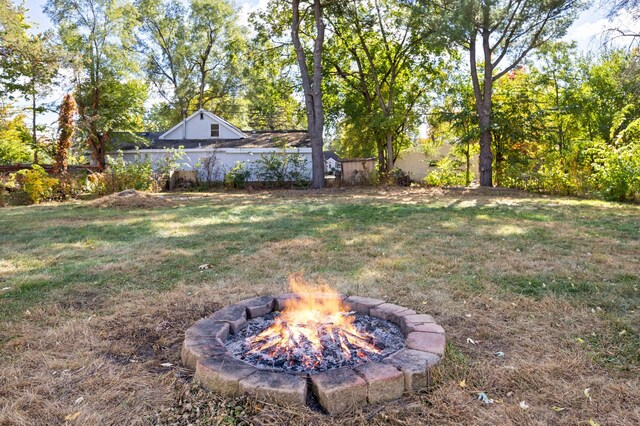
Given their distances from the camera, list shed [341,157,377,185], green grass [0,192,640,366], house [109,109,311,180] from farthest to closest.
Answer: house [109,109,311,180]
shed [341,157,377,185]
green grass [0,192,640,366]

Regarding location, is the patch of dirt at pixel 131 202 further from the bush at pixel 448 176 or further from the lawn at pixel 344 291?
the bush at pixel 448 176

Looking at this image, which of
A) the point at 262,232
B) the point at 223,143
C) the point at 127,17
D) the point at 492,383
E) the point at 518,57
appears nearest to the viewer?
the point at 492,383

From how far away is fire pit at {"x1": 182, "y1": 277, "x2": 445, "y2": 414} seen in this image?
1.87m

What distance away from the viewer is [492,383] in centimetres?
205

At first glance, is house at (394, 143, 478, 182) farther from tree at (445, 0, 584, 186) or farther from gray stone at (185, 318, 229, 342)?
gray stone at (185, 318, 229, 342)

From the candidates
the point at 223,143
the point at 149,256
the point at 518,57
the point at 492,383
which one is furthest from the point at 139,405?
the point at 223,143

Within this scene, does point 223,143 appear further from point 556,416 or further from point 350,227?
point 556,416

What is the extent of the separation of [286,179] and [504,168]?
367 inches

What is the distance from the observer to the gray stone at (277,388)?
5.99 ft

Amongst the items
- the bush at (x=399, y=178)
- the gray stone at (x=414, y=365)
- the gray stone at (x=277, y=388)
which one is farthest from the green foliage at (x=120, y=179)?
the gray stone at (x=414, y=365)

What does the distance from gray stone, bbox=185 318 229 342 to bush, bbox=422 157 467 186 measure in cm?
1569

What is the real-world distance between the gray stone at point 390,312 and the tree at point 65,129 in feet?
42.5

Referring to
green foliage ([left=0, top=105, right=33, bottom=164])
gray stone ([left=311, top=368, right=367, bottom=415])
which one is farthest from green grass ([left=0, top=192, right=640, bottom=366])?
green foliage ([left=0, top=105, right=33, bottom=164])

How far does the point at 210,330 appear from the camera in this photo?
2441 mm
